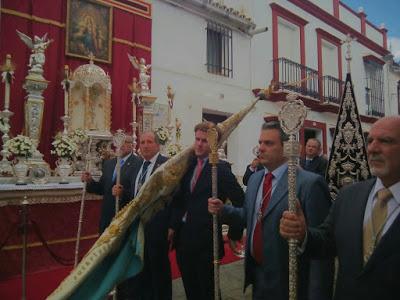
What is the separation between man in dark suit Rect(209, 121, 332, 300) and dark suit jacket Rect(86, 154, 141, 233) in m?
1.84

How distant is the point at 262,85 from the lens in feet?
36.8

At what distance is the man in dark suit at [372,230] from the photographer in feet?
5.14

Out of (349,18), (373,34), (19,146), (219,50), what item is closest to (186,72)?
(219,50)

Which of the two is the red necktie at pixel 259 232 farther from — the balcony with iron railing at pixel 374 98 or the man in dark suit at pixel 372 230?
the balcony with iron railing at pixel 374 98

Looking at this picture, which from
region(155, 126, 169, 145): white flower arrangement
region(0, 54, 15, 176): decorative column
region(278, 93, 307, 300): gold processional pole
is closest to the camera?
region(278, 93, 307, 300): gold processional pole

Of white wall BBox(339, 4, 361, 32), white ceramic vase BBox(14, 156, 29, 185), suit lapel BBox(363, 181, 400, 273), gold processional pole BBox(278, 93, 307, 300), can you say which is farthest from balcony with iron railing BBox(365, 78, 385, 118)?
suit lapel BBox(363, 181, 400, 273)

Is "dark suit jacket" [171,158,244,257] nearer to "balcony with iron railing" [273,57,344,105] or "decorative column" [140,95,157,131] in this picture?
"decorative column" [140,95,157,131]

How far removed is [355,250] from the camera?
1719mm

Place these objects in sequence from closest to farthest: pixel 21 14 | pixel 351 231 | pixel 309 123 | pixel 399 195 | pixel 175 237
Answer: pixel 399 195 → pixel 351 231 → pixel 175 237 → pixel 21 14 → pixel 309 123

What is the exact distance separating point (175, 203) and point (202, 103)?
6.33 meters

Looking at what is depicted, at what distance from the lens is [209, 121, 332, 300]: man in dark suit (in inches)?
84.5

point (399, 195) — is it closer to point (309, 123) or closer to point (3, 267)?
point (3, 267)

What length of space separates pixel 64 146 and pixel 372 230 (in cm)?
491

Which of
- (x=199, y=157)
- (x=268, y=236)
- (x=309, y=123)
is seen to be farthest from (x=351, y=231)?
(x=309, y=123)
